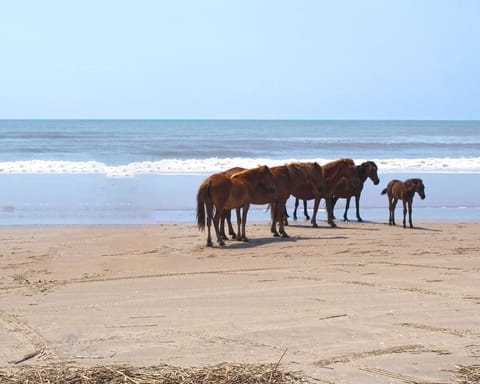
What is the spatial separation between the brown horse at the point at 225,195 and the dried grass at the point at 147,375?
22.8ft

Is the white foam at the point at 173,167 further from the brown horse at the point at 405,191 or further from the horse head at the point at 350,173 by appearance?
the brown horse at the point at 405,191

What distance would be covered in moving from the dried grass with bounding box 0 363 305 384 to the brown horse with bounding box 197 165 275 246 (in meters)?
6.95

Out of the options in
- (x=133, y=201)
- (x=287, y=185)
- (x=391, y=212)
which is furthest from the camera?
(x=133, y=201)

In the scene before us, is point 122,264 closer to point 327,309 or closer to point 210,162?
point 327,309

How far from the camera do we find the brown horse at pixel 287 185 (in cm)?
1332

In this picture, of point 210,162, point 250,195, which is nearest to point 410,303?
point 250,195

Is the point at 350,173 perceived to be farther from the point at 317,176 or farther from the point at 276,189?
the point at 276,189

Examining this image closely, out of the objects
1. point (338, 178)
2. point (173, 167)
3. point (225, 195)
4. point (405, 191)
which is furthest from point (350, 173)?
point (173, 167)

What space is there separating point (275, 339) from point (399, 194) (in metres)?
9.50

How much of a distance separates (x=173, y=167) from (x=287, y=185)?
694 inches

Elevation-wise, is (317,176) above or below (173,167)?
above

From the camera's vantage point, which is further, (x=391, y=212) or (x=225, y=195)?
(x=391, y=212)

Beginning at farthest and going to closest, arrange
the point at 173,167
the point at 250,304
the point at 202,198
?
the point at 173,167 → the point at 202,198 → the point at 250,304

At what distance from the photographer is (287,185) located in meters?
14.0
